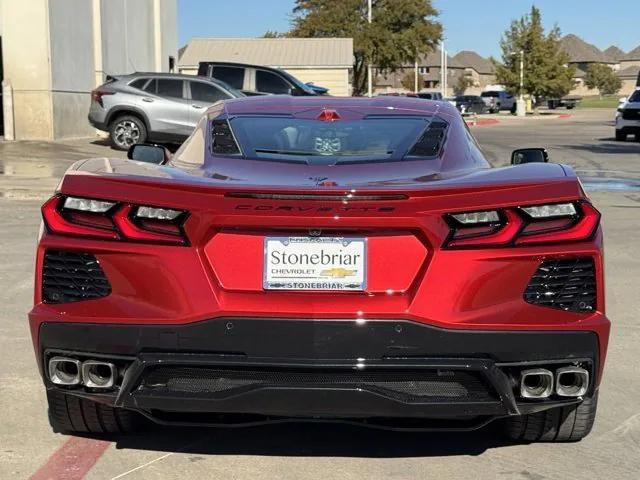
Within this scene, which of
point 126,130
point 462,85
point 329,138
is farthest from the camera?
point 462,85

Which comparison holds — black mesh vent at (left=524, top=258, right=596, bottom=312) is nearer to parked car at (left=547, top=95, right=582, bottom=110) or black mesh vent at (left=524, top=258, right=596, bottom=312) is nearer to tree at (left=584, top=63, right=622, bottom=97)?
parked car at (left=547, top=95, right=582, bottom=110)

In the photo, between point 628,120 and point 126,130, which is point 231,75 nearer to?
point 126,130

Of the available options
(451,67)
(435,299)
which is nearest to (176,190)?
(435,299)

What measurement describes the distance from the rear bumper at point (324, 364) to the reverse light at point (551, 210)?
1.38ft

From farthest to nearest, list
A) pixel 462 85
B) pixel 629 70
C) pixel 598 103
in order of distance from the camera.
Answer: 1. pixel 629 70
2. pixel 462 85
3. pixel 598 103

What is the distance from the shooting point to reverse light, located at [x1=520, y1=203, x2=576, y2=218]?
136 inches

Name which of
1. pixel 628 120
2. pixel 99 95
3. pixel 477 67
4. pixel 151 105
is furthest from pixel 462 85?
pixel 99 95

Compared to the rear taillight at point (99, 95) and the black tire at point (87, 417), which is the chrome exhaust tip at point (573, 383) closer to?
the black tire at point (87, 417)

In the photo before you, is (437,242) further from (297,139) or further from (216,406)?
(297,139)

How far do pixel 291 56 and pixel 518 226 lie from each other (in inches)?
1721

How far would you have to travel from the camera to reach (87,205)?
356 cm

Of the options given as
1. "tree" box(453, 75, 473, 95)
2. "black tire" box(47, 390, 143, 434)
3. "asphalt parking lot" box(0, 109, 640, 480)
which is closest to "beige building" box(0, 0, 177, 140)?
"asphalt parking lot" box(0, 109, 640, 480)

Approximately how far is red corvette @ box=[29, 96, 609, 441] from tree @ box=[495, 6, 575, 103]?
72065mm

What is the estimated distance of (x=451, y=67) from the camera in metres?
166
